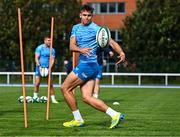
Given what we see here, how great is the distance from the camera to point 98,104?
10.8m

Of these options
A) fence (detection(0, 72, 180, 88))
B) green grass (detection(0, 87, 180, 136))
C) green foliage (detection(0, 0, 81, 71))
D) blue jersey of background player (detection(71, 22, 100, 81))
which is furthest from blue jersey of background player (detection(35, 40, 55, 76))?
green foliage (detection(0, 0, 81, 71))

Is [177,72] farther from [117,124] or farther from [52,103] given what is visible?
[117,124]

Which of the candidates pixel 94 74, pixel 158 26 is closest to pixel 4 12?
pixel 158 26

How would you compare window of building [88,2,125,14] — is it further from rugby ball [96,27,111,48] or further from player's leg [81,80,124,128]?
rugby ball [96,27,111,48]

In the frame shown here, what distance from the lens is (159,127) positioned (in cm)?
1102

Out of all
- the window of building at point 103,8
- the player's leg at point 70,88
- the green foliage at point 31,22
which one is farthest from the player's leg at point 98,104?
the window of building at point 103,8

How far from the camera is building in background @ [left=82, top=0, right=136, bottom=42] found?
69.2 metres

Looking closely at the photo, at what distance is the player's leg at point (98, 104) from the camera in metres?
10.7

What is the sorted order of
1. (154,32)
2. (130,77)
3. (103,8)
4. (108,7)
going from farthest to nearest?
(103,8)
(108,7)
(154,32)
(130,77)

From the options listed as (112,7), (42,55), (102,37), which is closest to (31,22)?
(112,7)

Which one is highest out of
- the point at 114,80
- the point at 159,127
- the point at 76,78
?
the point at 76,78

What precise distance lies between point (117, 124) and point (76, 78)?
1.15 m

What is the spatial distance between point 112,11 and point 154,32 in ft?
61.1

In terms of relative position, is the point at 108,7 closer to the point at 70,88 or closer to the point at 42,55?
the point at 42,55
